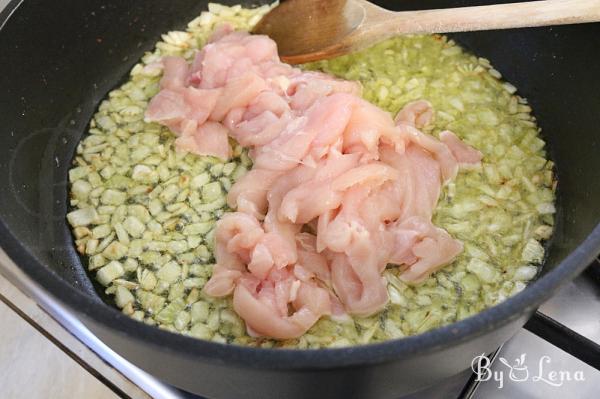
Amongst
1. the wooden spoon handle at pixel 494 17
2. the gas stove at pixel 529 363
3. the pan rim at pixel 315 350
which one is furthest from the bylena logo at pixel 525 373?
the wooden spoon handle at pixel 494 17

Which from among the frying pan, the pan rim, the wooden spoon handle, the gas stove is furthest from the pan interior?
the pan rim

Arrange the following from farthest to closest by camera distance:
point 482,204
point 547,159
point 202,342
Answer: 1. point 547,159
2. point 482,204
3. point 202,342

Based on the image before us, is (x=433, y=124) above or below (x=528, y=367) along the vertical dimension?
above

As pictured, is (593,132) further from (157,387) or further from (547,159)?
(157,387)

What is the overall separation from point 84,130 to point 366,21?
865 millimetres

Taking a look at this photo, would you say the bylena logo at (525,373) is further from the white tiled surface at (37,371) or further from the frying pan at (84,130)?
the white tiled surface at (37,371)

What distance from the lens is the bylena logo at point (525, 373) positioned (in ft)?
4.32

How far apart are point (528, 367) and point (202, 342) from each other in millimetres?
818

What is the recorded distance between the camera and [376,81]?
1.83m

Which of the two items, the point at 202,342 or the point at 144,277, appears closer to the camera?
the point at 202,342

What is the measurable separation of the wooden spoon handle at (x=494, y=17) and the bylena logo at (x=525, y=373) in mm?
772

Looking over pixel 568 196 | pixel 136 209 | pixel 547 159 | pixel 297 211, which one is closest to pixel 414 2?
pixel 547 159

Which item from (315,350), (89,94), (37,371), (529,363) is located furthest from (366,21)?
(37,371)

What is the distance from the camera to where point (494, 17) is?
57.9 inches
